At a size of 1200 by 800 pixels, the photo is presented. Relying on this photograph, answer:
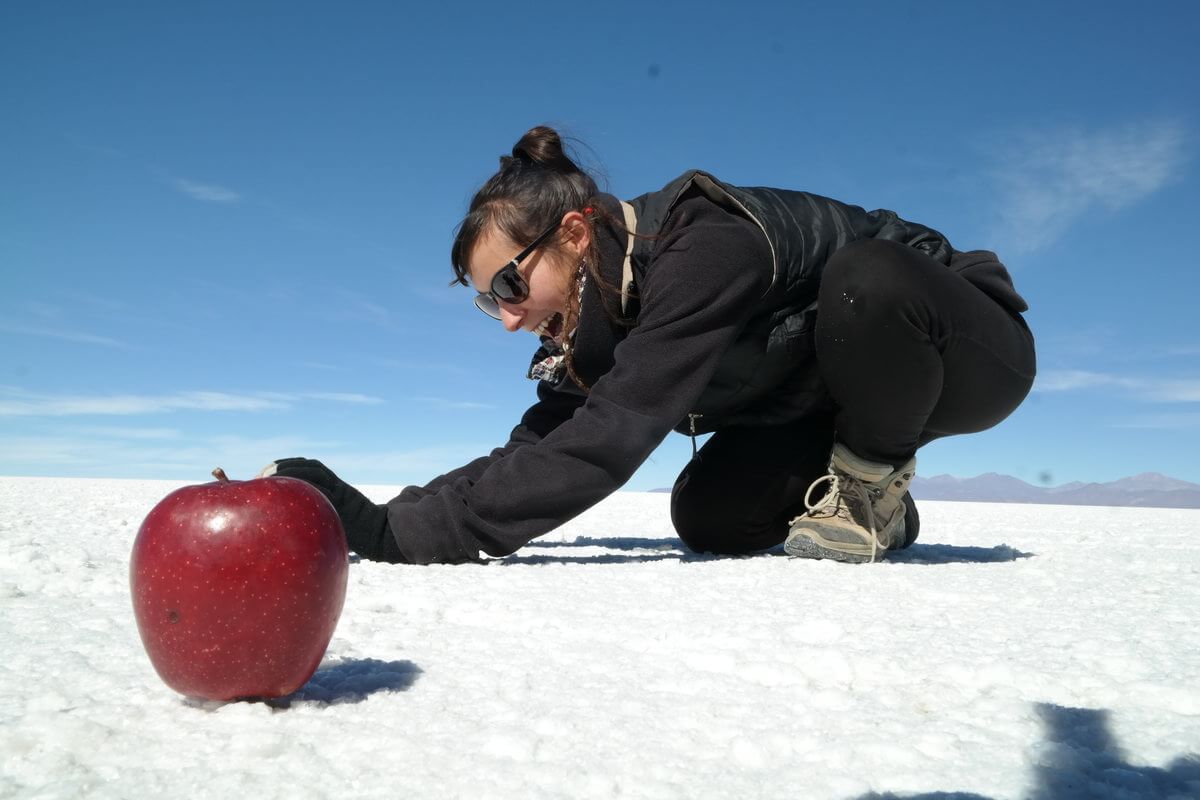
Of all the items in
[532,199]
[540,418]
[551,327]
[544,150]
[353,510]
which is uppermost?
[544,150]

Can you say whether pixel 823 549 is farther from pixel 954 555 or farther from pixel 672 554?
pixel 954 555

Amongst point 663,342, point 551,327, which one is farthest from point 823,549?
point 551,327

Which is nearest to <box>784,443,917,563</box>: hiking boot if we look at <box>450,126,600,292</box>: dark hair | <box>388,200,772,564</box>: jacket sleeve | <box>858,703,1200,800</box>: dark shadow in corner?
<box>388,200,772,564</box>: jacket sleeve

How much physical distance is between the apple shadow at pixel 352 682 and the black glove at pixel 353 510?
912 millimetres

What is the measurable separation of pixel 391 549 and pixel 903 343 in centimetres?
161

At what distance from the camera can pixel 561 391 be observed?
3.20m

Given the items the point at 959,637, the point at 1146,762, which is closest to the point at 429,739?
the point at 1146,762

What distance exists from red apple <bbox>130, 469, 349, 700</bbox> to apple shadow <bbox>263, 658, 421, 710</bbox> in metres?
0.06

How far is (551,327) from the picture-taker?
287cm

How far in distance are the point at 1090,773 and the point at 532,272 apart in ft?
6.54

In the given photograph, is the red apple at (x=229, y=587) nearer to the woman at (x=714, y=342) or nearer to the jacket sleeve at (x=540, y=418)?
the woman at (x=714, y=342)

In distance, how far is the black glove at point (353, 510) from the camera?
235 centimetres

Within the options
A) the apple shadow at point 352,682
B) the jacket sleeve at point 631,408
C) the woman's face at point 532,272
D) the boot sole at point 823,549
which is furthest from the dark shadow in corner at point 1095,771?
the woman's face at point 532,272

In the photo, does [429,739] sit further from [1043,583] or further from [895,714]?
[1043,583]
